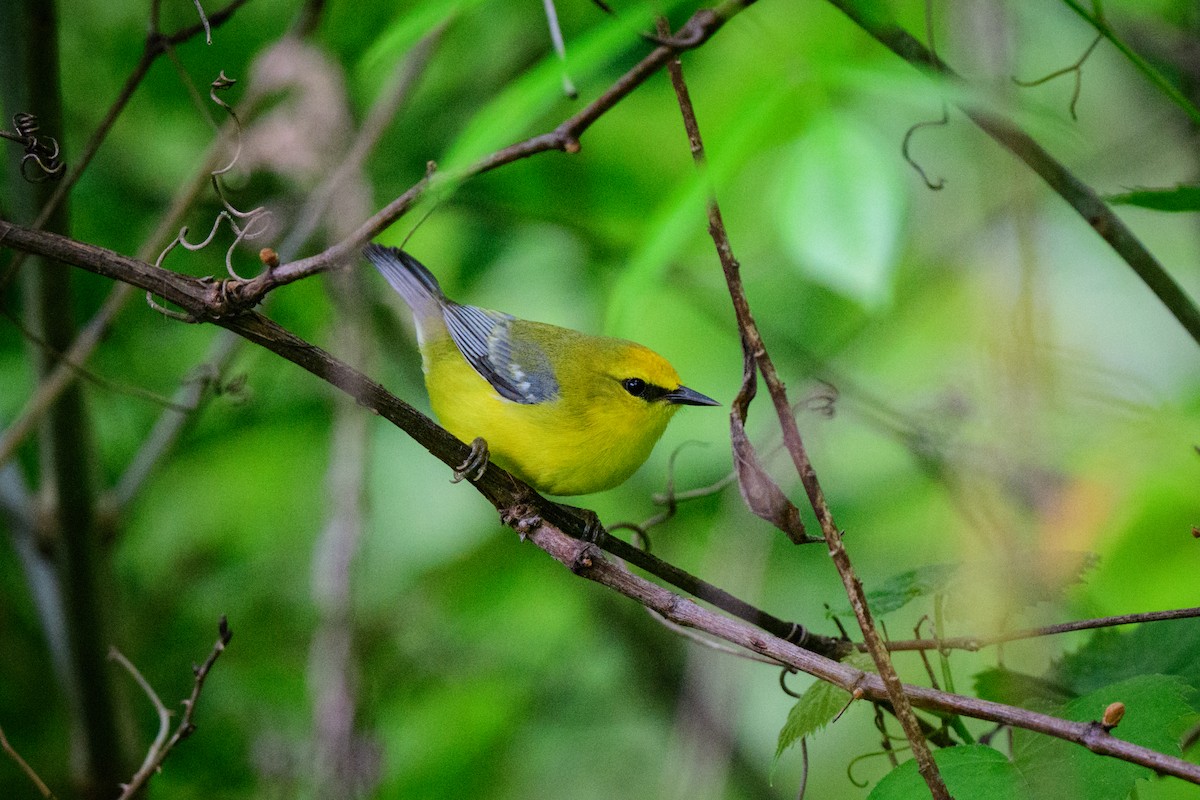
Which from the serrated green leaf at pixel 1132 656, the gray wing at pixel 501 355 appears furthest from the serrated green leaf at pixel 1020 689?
the gray wing at pixel 501 355

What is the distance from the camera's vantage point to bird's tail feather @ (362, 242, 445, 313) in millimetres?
3588

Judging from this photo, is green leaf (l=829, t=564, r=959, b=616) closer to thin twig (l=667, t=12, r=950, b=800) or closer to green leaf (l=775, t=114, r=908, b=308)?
thin twig (l=667, t=12, r=950, b=800)

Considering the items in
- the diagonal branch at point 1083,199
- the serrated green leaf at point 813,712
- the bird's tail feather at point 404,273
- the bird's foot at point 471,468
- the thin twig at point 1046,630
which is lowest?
the serrated green leaf at point 813,712

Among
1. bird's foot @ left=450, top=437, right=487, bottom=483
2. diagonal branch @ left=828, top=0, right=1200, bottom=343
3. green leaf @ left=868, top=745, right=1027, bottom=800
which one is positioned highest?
diagonal branch @ left=828, top=0, right=1200, bottom=343

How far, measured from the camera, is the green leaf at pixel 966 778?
59.8 inches

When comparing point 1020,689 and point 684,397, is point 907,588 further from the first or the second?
point 684,397

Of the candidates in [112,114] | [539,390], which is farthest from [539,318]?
[112,114]

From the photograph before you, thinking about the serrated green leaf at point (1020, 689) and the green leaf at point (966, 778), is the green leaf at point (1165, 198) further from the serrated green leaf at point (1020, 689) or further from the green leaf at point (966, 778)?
the green leaf at point (966, 778)

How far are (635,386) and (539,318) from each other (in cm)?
120

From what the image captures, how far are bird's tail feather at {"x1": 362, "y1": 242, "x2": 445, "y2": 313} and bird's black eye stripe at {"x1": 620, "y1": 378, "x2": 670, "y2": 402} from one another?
77 cm

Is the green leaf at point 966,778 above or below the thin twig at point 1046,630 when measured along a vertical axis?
below

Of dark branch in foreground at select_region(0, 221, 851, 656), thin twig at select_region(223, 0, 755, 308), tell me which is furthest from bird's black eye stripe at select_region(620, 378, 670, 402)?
thin twig at select_region(223, 0, 755, 308)

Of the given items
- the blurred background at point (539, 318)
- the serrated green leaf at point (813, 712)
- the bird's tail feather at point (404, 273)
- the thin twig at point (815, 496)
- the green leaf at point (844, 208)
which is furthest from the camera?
the bird's tail feather at point (404, 273)

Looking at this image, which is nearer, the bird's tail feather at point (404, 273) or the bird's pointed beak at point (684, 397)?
the bird's pointed beak at point (684, 397)
